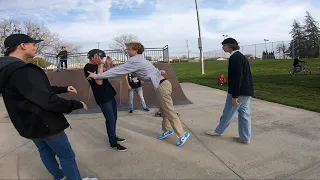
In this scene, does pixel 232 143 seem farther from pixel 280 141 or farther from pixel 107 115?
pixel 107 115

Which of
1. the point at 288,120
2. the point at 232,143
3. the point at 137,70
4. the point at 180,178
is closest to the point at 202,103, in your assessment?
the point at 288,120

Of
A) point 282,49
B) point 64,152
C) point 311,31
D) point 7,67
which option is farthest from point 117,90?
point 311,31

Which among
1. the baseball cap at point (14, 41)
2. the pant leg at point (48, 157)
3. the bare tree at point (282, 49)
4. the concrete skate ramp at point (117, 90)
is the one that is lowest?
the pant leg at point (48, 157)

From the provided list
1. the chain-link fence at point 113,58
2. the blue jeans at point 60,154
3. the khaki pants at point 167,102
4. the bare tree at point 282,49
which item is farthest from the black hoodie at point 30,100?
the bare tree at point 282,49

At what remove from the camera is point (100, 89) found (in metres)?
4.01

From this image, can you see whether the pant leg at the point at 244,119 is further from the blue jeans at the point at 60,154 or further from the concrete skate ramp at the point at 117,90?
the concrete skate ramp at the point at 117,90

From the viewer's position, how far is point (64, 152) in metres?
2.65

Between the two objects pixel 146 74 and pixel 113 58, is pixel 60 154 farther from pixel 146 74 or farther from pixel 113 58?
pixel 113 58

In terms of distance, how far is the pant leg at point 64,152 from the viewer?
8.44 feet

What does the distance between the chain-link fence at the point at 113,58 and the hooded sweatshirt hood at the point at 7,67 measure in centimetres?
984

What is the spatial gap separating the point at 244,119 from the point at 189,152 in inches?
45.4

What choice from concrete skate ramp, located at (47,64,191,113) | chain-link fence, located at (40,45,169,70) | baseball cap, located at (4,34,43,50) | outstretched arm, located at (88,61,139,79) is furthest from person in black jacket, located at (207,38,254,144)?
chain-link fence, located at (40,45,169,70)

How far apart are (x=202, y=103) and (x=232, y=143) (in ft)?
12.1

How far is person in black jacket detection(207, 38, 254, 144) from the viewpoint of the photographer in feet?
13.8
